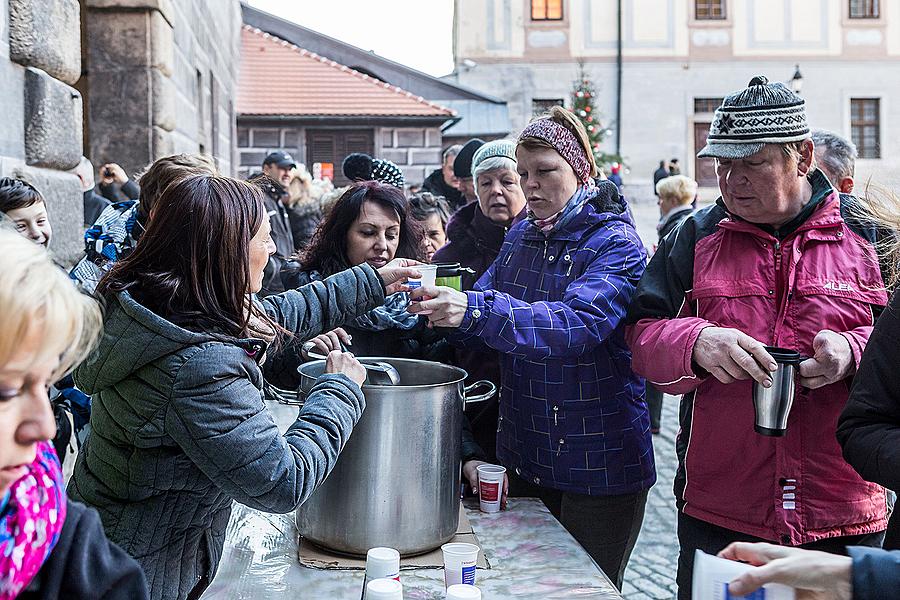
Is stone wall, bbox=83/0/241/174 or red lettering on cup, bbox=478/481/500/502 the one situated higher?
stone wall, bbox=83/0/241/174

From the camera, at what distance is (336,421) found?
1.88 meters

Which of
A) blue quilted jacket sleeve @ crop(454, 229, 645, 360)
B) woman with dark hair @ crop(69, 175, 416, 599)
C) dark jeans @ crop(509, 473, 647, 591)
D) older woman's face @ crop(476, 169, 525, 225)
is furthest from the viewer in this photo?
older woman's face @ crop(476, 169, 525, 225)

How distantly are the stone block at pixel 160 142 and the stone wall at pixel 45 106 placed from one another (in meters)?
2.12

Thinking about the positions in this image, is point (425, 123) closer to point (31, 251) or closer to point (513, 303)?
point (513, 303)

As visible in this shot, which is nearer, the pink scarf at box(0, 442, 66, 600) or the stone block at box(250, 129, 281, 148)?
the pink scarf at box(0, 442, 66, 600)

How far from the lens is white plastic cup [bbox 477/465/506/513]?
2514 mm

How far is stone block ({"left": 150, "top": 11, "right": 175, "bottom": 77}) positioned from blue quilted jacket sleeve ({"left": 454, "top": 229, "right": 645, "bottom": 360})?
13.5ft

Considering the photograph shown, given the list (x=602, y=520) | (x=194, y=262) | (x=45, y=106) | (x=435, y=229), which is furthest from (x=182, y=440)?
(x=435, y=229)

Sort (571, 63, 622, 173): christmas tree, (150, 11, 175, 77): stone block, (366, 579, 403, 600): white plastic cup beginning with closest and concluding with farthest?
1. (366, 579, 403, 600): white plastic cup
2. (150, 11, 175, 77): stone block
3. (571, 63, 622, 173): christmas tree


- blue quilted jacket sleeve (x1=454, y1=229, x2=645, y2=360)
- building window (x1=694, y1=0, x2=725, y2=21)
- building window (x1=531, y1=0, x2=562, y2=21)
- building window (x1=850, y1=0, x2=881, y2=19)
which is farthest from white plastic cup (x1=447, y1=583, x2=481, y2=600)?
building window (x1=850, y1=0, x2=881, y2=19)

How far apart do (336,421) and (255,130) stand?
49.8ft

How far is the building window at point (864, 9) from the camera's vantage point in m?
25.6

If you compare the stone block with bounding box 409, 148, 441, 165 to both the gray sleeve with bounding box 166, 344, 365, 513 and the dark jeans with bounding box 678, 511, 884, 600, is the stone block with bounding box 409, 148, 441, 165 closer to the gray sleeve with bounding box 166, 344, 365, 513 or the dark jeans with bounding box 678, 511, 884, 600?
the dark jeans with bounding box 678, 511, 884, 600

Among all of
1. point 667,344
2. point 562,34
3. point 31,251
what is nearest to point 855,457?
point 667,344
